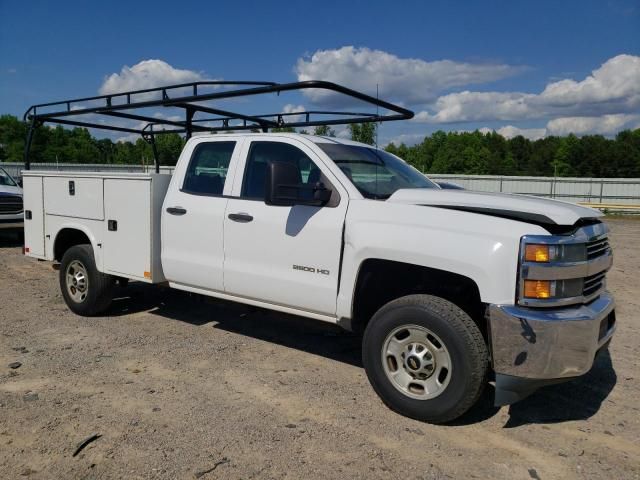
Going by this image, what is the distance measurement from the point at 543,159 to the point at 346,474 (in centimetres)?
10087

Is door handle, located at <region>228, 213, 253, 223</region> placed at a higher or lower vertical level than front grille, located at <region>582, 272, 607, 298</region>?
higher

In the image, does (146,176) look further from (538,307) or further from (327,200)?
(538,307)

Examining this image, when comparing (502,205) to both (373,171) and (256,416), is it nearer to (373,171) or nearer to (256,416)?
(373,171)

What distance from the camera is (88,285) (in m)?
6.02

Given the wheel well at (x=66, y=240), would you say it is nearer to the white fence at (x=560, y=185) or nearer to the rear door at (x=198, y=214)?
the rear door at (x=198, y=214)

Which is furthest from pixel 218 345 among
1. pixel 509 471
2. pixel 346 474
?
pixel 509 471

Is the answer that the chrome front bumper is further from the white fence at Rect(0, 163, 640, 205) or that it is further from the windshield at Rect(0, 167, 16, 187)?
the white fence at Rect(0, 163, 640, 205)

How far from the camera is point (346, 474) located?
310 cm

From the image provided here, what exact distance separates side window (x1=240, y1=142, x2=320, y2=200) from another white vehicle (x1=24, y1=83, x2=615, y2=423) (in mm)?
12

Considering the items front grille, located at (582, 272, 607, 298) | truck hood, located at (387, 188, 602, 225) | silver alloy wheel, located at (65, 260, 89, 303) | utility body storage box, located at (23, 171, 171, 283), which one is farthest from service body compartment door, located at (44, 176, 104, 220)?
front grille, located at (582, 272, 607, 298)

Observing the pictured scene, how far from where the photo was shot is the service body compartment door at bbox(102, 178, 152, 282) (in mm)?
5402

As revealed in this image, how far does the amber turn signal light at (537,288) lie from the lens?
3.31 m

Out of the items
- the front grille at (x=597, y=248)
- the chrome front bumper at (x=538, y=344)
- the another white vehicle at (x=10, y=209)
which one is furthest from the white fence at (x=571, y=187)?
the chrome front bumper at (x=538, y=344)

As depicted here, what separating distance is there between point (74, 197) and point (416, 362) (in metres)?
4.33
